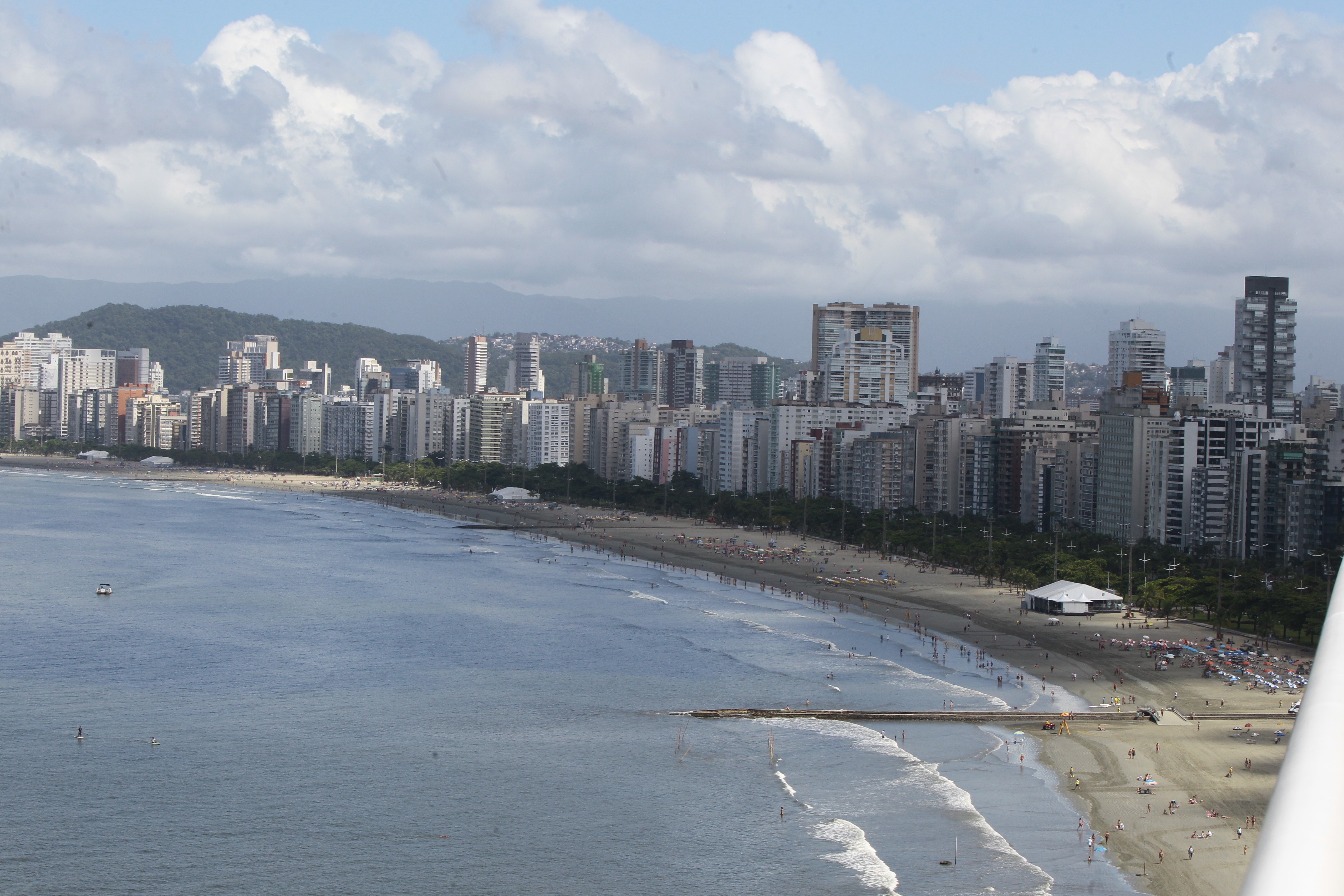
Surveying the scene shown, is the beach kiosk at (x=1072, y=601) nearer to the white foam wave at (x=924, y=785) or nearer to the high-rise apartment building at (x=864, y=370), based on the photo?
the white foam wave at (x=924, y=785)

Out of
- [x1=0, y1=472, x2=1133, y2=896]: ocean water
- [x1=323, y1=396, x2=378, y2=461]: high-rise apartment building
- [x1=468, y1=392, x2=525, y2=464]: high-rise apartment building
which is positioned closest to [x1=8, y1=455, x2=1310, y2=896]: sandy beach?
[x1=0, y1=472, x2=1133, y2=896]: ocean water

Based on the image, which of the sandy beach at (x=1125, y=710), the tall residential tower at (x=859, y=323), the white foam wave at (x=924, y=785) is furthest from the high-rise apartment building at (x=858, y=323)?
the white foam wave at (x=924, y=785)

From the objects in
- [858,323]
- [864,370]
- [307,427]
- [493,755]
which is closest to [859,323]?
[858,323]

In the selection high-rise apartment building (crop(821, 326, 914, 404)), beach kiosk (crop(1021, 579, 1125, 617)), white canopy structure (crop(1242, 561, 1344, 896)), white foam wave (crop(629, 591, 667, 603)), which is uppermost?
high-rise apartment building (crop(821, 326, 914, 404))

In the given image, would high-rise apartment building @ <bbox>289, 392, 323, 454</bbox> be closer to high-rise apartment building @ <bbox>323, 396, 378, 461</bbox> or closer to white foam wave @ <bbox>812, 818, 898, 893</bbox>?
high-rise apartment building @ <bbox>323, 396, 378, 461</bbox>

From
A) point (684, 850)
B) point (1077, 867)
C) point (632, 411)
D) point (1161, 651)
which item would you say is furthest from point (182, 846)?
point (632, 411)
